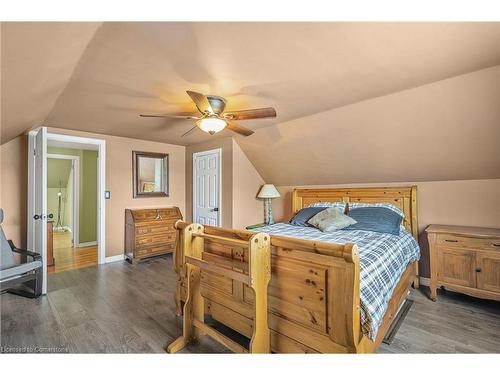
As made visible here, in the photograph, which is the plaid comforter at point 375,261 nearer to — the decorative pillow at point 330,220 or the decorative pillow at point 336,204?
the decorative pillow at point 330,220

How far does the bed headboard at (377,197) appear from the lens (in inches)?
122

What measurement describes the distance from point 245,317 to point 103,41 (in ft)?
6.90

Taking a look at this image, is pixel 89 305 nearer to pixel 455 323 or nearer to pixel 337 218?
pixel 337 218

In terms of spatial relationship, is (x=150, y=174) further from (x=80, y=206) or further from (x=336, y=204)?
(x=336, y=204)

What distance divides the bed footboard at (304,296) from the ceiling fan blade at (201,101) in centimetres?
111

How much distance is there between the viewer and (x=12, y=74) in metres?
1.48

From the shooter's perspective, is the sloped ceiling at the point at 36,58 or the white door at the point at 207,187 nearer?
the sloped ceiling at the point at 36,58

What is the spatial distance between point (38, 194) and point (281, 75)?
309 cm

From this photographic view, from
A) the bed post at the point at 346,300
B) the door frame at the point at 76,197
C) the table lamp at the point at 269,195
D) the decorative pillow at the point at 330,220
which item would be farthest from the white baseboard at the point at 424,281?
the door frame at the point at 76,197

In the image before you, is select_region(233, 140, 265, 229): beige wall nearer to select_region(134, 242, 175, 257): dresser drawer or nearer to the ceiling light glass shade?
select_region(134, 242, 175, 257): dresser drawer

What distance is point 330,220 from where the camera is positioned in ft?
9.76

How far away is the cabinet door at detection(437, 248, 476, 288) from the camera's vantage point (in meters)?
2.45
